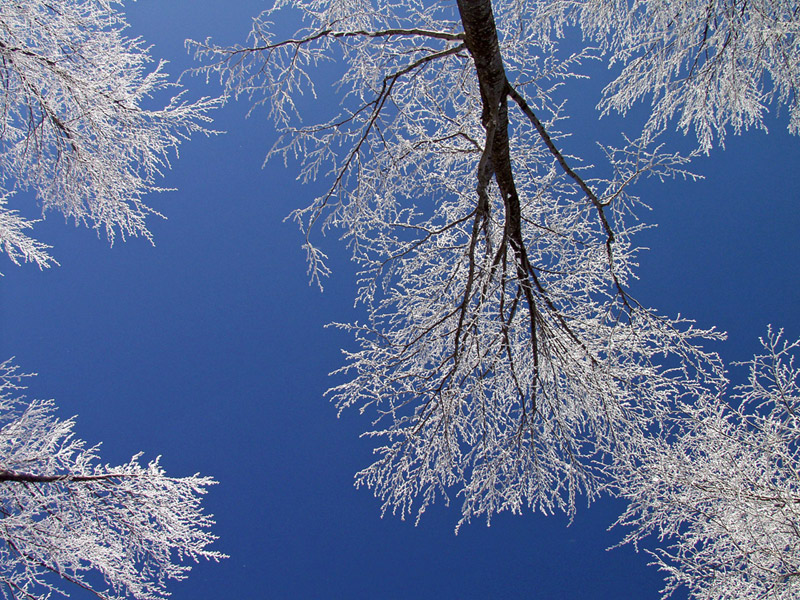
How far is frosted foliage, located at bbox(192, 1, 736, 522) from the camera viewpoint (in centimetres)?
225

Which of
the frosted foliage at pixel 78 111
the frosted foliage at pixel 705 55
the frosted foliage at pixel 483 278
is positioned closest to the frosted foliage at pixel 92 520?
the frosted foliage at pixel 483 278

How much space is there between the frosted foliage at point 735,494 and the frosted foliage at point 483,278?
0.24m

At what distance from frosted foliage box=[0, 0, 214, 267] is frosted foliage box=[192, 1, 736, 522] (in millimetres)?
341

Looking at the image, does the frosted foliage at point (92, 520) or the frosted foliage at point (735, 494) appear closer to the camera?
the frosted foliage at point (92, 520)

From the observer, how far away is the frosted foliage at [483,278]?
225cm

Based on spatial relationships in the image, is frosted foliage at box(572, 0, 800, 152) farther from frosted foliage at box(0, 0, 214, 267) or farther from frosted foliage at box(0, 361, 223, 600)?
frosted foliage at box(0, 361, 223, 600)

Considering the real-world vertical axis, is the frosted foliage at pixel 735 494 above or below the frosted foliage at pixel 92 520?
above

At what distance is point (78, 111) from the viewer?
89.0 inches

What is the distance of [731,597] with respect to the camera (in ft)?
7.73

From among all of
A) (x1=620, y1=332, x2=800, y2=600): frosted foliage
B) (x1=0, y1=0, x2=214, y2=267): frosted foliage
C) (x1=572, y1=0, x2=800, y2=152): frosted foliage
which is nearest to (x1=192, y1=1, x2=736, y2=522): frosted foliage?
(x1=620, y1=332, x2=800, y2=600): frosted foliage

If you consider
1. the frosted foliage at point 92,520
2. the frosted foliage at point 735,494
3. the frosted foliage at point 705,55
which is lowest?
the frosted foliage at point 92,520

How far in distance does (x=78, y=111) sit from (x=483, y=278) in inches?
67.3

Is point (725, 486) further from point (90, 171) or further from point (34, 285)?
point (34, 285)

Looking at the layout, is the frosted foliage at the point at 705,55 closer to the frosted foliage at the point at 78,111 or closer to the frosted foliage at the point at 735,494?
the frosted foliage at the point at 735,494
